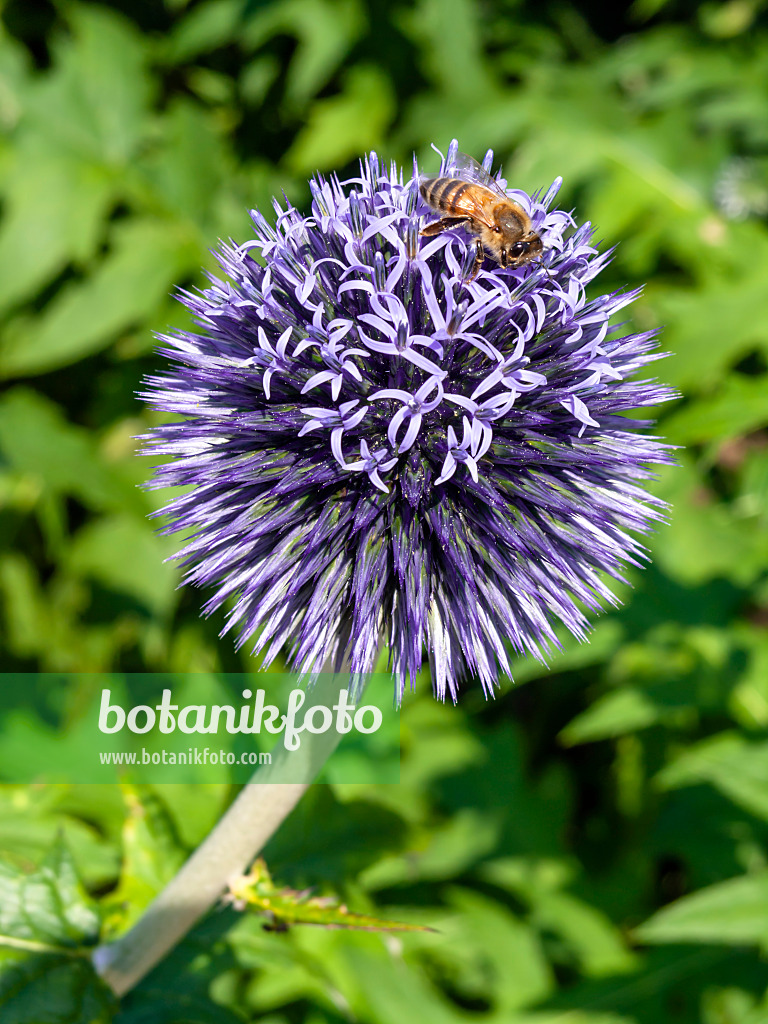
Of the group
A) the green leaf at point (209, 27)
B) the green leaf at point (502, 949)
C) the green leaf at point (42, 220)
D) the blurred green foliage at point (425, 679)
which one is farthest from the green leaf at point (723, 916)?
the green leaf at point (209, 27)

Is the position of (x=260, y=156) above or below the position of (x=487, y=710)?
above

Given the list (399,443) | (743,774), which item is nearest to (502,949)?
(743,774)

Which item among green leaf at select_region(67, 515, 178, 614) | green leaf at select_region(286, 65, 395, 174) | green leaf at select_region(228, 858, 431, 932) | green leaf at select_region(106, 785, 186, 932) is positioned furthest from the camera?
green leaf at select_region(286, 65, 395, 174)

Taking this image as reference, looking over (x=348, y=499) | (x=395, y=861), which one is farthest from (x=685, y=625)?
(x=348, y=499)

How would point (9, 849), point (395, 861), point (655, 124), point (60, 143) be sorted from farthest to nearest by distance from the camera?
point (655, 124), point (60, 143), point (395, 861), point (9, 849)

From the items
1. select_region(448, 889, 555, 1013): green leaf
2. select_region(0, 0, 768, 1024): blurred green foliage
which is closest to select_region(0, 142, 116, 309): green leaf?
select_region(0, 0, 768, 1024): blurred green foliage

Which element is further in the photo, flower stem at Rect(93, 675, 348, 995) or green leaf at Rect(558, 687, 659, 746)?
green leaf at Rect(558, 687, 659, 746)

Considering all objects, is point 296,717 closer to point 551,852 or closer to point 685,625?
point 685,625

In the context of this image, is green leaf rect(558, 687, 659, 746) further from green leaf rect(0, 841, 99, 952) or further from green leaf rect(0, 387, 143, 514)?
green leaf rect(0, 387, 143, 514)
